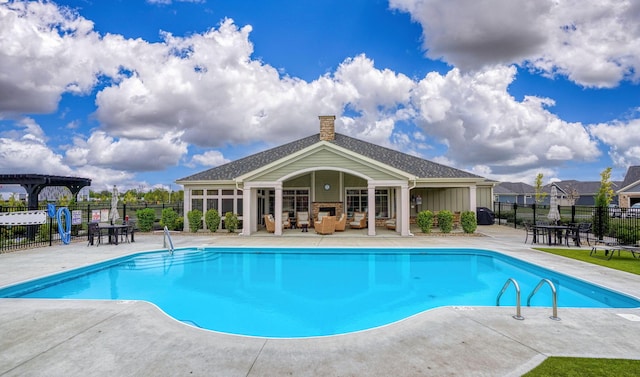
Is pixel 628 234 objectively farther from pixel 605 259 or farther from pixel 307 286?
pixel 307 286

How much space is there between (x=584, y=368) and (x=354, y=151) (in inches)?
604

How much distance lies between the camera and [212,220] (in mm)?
17531

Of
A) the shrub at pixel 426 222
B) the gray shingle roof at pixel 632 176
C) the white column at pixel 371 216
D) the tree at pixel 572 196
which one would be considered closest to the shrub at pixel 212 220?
the white column at pixel 371 216

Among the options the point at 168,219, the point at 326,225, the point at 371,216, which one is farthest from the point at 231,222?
the point at 371,216

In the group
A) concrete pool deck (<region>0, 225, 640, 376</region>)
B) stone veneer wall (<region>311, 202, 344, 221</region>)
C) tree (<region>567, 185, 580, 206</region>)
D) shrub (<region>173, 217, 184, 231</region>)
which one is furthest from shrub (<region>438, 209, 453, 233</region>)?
tree (<region>567, 185, 580, 206</region>)

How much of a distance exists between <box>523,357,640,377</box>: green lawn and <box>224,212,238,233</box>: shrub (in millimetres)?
15301

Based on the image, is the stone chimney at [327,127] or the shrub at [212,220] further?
the stone chimney at [327,127]

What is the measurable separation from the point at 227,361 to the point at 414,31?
62.4ft

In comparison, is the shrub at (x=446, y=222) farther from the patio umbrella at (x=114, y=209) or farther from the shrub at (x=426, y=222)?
the patio umbrella at (x=114, y=209)

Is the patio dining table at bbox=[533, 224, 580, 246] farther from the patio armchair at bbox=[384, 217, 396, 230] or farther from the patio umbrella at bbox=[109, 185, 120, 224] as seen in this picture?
the patio umbrella at bbox=[109, 185, 120, 224]

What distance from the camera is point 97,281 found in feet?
29.2

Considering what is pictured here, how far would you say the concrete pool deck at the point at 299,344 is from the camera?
12.0 ft

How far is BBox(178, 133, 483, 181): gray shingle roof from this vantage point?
1836cm

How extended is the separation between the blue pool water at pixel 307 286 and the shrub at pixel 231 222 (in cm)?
467
